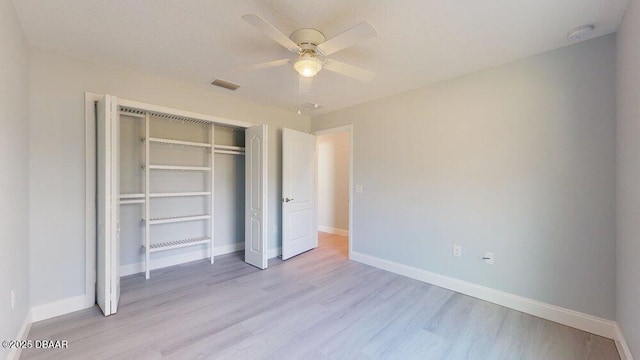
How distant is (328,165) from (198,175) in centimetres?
302

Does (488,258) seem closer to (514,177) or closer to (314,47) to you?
(514,177)

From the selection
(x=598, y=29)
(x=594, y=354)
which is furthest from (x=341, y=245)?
(x=598, y=29)

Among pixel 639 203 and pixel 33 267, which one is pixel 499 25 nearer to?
pixel 639 203

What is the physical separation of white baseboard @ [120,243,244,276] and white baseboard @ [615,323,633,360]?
167 inches

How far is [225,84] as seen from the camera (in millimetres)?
A: 3219

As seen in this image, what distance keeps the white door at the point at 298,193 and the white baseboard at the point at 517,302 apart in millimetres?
1402

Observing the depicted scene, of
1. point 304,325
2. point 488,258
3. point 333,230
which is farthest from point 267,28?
point 333,230

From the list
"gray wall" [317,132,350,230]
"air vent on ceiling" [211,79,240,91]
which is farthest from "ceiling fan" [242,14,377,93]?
"gray wall" [317,132,350,230]

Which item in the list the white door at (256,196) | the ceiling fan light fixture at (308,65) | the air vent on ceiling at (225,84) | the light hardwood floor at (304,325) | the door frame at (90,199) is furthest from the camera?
the white door at (256,196)

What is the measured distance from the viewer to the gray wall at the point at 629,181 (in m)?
1.57

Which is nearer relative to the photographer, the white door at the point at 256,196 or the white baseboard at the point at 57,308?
the white baseboard at the point at 57,308

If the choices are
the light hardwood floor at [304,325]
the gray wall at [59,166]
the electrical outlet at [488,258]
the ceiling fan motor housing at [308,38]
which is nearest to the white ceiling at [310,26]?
the ceiling fan motor housing at [308,38]

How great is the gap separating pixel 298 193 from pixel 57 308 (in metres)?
2.92

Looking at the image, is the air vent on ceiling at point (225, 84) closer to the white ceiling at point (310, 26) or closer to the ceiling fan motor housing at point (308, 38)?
the white ceiling at point (310, 26)
